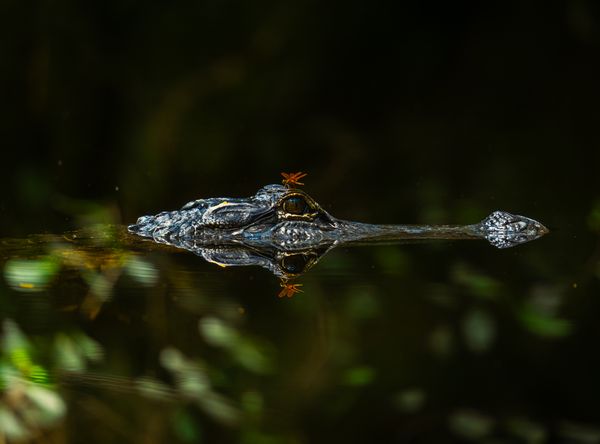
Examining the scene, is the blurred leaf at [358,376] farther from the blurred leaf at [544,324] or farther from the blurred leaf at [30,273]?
the blurred leaf at [30,273]

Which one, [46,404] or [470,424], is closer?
[470,424]

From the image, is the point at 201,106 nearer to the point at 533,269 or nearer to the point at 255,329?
the point at 533,269

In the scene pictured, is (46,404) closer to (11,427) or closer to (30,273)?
(11,427)

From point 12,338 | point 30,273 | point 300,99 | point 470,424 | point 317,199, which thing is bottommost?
point 470,424

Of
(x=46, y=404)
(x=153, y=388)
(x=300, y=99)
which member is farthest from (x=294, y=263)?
(x=300, y=99)

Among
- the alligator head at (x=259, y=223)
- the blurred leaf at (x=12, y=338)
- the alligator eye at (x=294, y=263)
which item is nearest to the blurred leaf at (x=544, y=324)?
the alligator eye at (x=294, y=263)

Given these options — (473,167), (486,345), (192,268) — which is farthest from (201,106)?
(486,345)

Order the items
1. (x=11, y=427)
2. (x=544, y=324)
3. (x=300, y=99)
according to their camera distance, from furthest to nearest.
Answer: (x=300, y=99) → (x=544, y=324) → (x=11, y=427)
